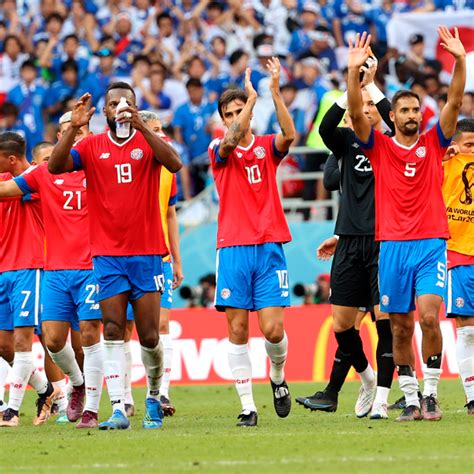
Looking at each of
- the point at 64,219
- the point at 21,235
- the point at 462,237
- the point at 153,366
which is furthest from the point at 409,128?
the point at 21,235

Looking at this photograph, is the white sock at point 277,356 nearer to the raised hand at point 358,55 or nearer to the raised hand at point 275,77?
the raised hand at point 275,77

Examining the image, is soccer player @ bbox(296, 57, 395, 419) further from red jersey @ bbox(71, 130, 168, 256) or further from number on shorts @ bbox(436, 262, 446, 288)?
red jersey @ bbox(71, 130, 168, 256)

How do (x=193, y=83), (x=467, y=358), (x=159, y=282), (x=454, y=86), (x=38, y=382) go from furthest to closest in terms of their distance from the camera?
1. (x=193, y=83)
2. (x=38, y=382)
3. (x=467, y=358)
4. (x=159, y=282)
5. (x=454, y=86)

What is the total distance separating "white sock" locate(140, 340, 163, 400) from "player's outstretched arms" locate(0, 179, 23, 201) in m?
1.88

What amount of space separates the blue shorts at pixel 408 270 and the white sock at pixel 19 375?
351cm

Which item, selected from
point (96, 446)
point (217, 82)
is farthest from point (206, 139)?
point (96, 446)

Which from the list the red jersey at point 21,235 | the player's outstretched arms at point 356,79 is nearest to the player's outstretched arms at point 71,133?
the red jersey at point 21,235

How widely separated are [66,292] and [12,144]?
5.57 feet

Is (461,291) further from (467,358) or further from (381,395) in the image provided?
(381,395)

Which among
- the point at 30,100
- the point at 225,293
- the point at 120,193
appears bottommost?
the point at 225,293

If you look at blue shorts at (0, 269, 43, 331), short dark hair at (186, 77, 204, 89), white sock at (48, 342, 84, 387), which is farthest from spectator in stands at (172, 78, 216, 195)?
white sock at (48, 342, 84, 387)

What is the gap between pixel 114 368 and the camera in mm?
10773

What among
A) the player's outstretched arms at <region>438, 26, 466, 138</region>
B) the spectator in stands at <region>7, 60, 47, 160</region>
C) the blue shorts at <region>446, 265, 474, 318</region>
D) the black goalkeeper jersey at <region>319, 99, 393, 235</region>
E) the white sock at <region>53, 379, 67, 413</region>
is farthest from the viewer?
the spectator in stands at <region>7, 60, 47, 160</region>

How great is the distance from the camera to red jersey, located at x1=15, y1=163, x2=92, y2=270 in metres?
11.9
